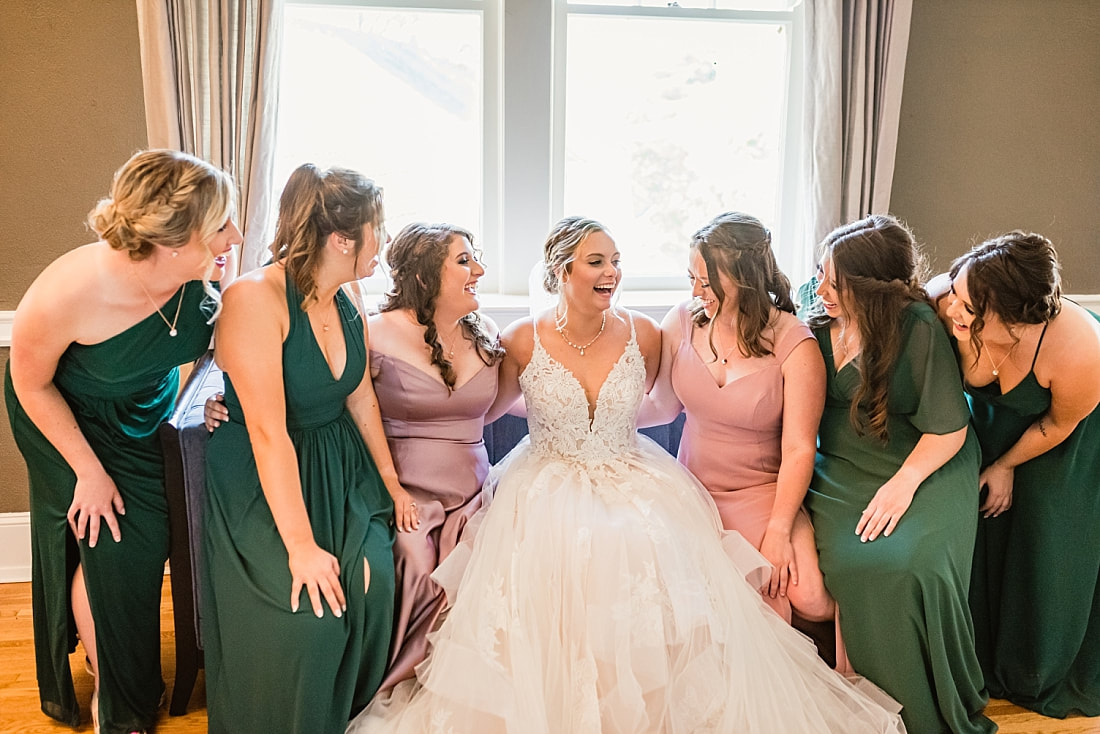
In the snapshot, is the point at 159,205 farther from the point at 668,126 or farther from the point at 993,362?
the point at 668,126

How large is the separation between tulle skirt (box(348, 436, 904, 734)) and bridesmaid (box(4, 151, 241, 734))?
67cm

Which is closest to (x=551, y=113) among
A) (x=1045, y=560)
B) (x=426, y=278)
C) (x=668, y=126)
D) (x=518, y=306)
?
(x=668, y=126)

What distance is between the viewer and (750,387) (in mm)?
2377

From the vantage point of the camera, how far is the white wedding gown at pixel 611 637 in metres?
1.95

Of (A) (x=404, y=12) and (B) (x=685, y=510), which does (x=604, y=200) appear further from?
(B) (x=685, y=510)

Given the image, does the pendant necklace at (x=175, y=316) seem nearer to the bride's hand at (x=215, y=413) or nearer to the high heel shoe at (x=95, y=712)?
the bride's hand at (x=215, y=413)

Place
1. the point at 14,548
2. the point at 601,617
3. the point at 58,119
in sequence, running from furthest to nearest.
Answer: the point at 14,548
the point at 58,119
the point at 601,617

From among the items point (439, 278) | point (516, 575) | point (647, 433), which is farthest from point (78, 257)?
point (647, 433)

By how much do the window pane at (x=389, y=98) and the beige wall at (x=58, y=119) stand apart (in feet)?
1.76

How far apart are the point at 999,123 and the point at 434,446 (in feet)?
8.66

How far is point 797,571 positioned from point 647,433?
851 millimetres

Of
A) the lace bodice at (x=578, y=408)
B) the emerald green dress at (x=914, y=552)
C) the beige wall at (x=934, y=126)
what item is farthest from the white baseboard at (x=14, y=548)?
the emerald green dress at (x=914, y=552)

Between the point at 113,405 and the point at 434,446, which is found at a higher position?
the point at 113,405

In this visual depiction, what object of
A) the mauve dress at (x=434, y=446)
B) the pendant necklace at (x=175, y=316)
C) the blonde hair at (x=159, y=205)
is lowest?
the mauve dress at (x=434, y=446)
